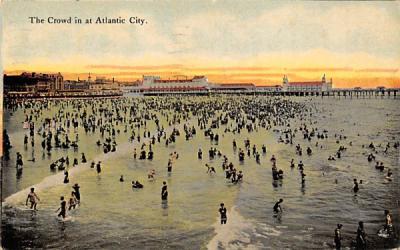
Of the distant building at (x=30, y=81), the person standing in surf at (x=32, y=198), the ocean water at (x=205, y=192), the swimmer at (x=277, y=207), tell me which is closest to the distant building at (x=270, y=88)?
the ocean water at (x=205, y=192)

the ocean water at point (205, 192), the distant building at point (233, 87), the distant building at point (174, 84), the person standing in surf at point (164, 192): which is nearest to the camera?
the ocean water at point (205, 192)

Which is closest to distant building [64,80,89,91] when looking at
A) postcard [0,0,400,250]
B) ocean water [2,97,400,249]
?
postcard [0,0,400,250]

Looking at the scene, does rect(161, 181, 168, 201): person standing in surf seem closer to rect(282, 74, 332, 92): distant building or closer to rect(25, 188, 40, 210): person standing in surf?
rect(25, 188, 40, 210): person standing in surf

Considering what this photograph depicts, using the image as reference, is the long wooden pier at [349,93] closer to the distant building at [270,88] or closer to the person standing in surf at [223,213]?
the distant building at [270,88]

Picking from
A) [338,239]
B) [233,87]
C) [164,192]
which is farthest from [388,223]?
[164,192]

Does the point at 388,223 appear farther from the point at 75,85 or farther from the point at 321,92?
the point at 75,85

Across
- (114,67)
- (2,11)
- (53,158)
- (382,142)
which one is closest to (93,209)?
(53,158)

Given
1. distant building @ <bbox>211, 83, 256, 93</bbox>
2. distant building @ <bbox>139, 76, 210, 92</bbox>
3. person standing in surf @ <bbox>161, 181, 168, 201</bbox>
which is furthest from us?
distant building @ <bbox>211, 83, 256, 93</bbox>
